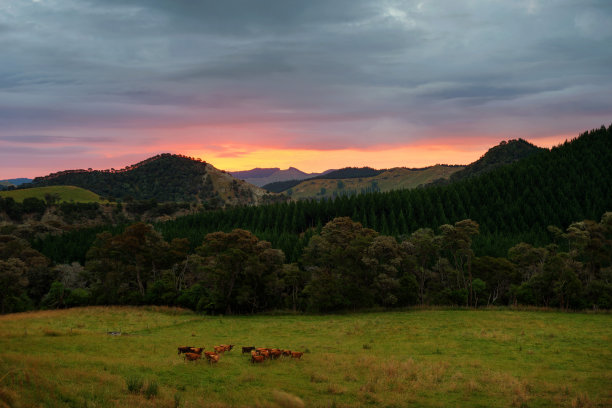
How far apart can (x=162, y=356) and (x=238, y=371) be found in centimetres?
818

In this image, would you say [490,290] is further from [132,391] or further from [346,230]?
[132,391]

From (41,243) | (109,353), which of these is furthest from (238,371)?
(41,243)

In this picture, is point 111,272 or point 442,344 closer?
point 442,344

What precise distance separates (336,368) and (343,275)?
157 ft

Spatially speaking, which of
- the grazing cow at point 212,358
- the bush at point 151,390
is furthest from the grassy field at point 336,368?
the grazing cow at point 212,358

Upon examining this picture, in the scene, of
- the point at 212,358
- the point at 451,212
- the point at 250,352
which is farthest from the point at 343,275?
the point at 451,212

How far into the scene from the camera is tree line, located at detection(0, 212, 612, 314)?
241 ft

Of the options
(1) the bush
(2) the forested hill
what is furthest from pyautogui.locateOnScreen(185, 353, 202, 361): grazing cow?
(2) the forested hill

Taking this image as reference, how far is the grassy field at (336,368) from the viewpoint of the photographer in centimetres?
2059

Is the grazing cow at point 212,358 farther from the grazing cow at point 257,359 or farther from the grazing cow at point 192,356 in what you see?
the grazing cow at point 257,359

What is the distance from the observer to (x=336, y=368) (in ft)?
97.8

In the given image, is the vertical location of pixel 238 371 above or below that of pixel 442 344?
above

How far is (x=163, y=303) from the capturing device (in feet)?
281

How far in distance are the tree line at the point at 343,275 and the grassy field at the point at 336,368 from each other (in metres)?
18.3
